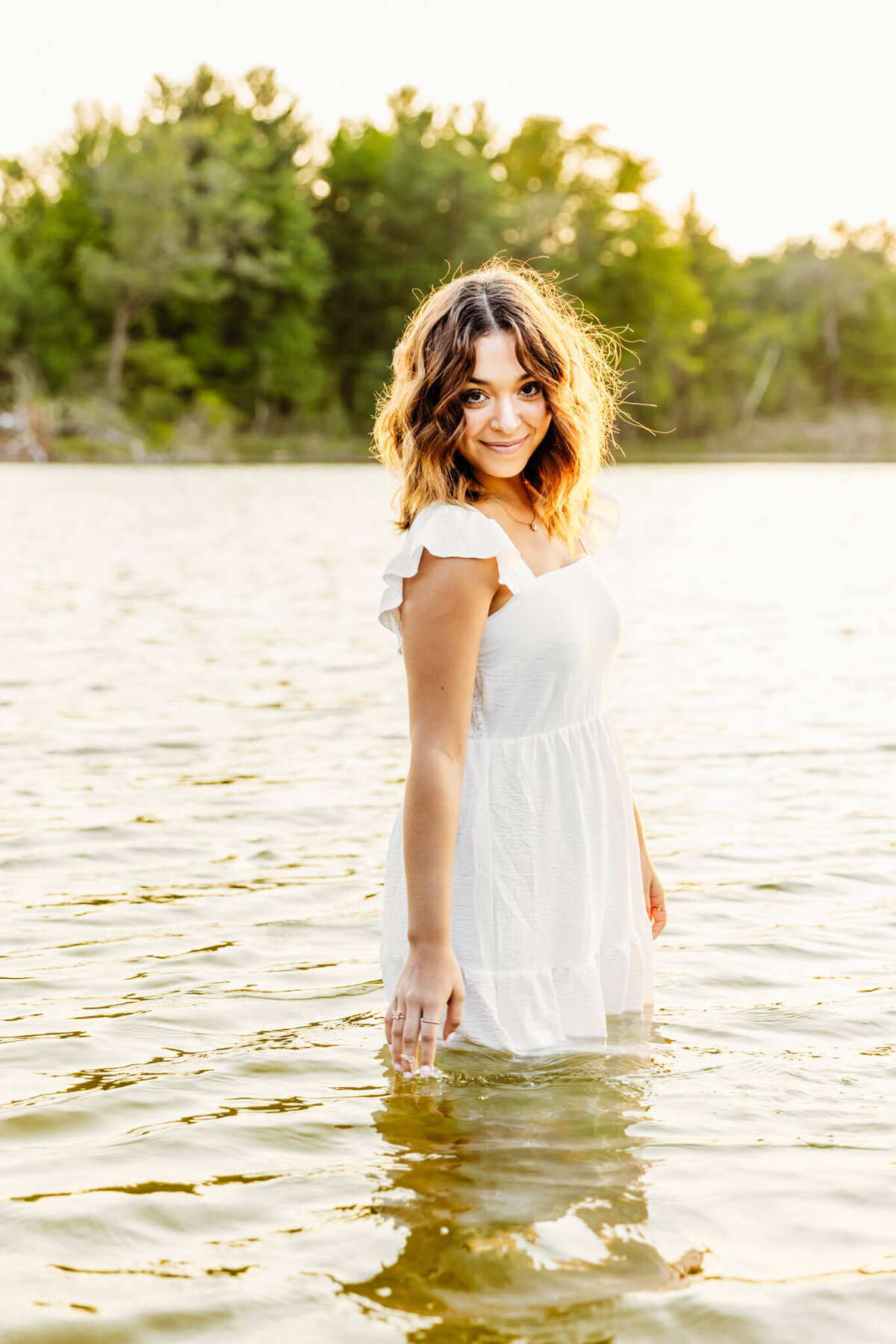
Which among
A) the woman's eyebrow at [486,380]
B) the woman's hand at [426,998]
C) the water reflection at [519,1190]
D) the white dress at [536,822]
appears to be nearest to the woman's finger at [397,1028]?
the woman's hand at [426,998]

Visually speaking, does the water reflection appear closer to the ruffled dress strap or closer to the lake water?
the lake water

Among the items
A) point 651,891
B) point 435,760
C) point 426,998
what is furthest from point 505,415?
point 651,891

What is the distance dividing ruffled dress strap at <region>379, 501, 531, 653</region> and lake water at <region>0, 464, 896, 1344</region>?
1162 millimetres

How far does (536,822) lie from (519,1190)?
0.81 meters

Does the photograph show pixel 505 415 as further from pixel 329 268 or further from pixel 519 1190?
pixel 329 268

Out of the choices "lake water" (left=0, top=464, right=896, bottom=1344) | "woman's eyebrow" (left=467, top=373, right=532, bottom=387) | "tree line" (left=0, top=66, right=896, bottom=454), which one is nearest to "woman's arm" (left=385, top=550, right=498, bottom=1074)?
"woman's eyebrow" (left=467, top=373, right=532, bottom=387)

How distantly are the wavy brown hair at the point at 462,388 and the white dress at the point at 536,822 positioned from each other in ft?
0.37

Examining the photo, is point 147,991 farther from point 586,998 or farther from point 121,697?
point 121,697

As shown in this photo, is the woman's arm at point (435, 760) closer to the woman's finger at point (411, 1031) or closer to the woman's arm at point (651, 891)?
the woman's finger at point (411, 1031)

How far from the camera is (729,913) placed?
5.86 m

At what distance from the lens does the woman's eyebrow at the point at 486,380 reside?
3100mm

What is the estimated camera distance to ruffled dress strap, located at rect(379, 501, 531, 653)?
2912 mm

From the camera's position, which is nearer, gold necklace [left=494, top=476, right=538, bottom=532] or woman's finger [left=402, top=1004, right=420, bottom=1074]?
woman's finger [left=402, top=1004, right=420, bottom=1074]

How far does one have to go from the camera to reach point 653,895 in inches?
149
